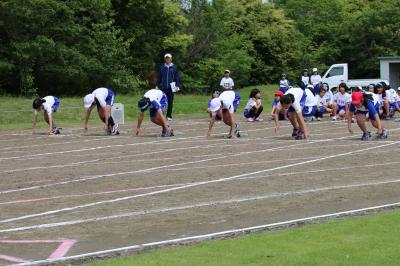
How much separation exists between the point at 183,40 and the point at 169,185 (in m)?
36.5

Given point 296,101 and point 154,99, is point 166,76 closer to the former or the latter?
point 154,99

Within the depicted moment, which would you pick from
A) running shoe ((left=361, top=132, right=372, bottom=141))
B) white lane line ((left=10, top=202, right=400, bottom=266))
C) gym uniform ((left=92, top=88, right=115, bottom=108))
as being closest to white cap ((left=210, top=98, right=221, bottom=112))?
gym uniform ((left=92, top=88, right=115, bottom=108))

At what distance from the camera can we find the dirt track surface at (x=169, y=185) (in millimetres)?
9453

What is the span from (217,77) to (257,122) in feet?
81.2

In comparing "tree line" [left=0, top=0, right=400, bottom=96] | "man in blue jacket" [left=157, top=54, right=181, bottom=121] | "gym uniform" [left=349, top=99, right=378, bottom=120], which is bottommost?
"gym uniform" [left=349, top=99, right=378, bottom=120]

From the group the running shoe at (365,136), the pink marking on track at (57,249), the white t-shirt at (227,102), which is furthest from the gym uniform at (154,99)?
the pink marking on track at (57,249)

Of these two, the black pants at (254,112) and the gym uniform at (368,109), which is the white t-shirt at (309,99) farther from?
the gym uniform at (368,109)

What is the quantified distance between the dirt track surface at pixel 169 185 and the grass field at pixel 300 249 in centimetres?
87

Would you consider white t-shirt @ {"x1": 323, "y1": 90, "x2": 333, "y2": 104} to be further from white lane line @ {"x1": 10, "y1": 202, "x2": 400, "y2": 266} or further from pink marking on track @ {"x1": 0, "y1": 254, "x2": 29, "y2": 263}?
pink marking on track @ {"x1": 0, "y1": 254, "x2": 29, "y2": 263}

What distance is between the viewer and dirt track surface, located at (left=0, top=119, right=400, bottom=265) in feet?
31.0

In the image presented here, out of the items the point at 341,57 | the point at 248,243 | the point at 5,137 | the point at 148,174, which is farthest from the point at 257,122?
the point at 341,57

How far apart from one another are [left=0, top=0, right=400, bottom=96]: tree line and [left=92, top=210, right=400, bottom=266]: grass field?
98.2ft

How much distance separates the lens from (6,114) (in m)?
31.5

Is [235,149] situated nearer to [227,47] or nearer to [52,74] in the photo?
[52,74]
